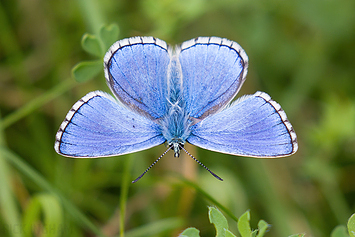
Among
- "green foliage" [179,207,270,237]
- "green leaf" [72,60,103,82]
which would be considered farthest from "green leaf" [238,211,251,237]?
"green leaf" [72,60,103,82]

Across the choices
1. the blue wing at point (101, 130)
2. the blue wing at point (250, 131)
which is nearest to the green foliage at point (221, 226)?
the blue wing at point (250, 131)

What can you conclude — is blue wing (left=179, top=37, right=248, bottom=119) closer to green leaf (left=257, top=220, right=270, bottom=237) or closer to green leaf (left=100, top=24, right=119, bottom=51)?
green leaf (left=100, top=24, right=119, bottom=51)

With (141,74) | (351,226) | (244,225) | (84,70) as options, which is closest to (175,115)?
(141,74)

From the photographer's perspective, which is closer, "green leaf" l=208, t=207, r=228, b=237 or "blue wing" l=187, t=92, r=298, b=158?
→ "green leaf" l=208, t=207, r=228, b=237

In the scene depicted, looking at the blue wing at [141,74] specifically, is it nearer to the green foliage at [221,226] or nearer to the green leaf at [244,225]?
the green foliage at [221,226]

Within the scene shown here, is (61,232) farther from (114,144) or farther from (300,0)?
(300,0)

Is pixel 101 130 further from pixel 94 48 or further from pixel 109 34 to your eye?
pixel 109 34

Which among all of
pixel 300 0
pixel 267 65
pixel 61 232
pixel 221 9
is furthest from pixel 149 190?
pixel 300 0
